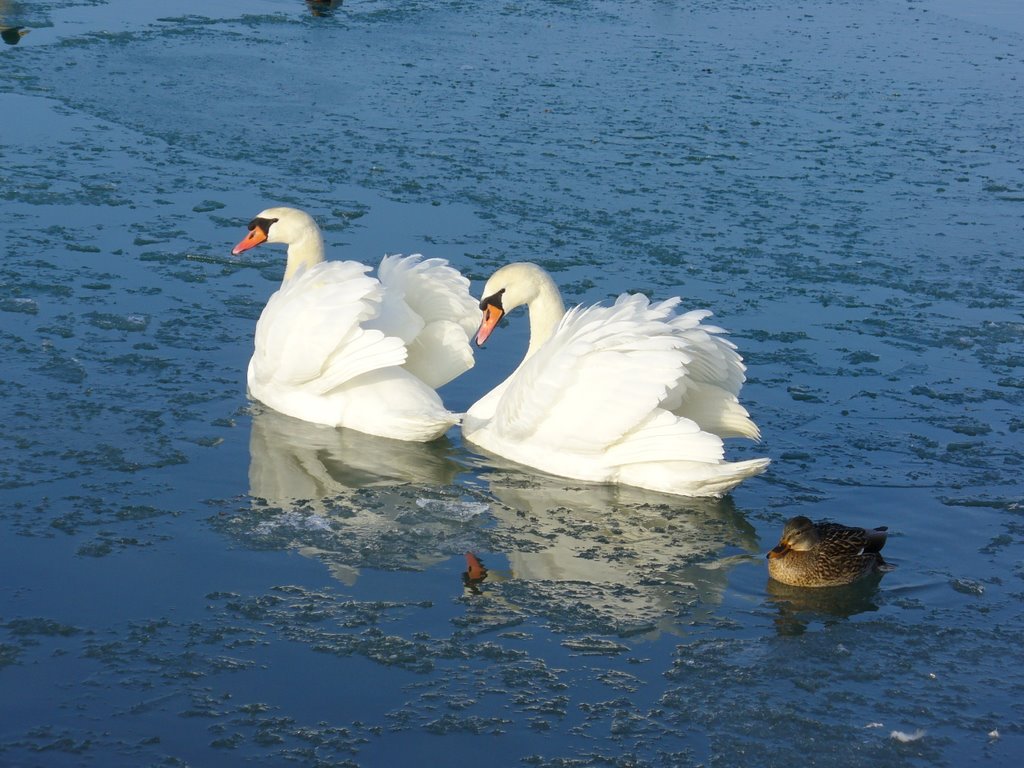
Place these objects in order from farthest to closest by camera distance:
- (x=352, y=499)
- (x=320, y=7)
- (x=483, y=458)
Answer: (x=320, y=7)
(x=483, y=458)
(x=352, y=499)

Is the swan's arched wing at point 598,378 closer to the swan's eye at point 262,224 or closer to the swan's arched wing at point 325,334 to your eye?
the swan's arched wing at point 325,334

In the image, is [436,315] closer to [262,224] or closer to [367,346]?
[367,346]

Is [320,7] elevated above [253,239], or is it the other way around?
[320,7]

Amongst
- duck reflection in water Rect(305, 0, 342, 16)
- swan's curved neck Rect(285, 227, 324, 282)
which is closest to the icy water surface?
swan's curved neck Rect(285, 227, 324, 282)

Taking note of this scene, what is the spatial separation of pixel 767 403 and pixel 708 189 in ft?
12.8

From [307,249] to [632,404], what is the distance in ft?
8.63

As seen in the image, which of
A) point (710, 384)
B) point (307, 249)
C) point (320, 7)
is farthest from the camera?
point (320, 7)

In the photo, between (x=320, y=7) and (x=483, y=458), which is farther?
(x=320, y=7)

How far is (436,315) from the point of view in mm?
8031

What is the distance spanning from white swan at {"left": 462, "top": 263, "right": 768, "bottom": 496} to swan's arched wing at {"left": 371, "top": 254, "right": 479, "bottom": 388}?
703 mm

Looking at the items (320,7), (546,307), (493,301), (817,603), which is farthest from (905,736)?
(320,7)

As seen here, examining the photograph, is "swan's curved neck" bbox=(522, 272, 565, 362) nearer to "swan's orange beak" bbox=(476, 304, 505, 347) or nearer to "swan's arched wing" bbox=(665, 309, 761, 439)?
"swan's orange beak" bbox=(476, 304, 505, 347)

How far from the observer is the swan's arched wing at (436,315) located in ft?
26.0

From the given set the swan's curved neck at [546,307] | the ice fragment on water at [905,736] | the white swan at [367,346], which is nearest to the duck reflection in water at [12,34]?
the white swan at [367,346]
